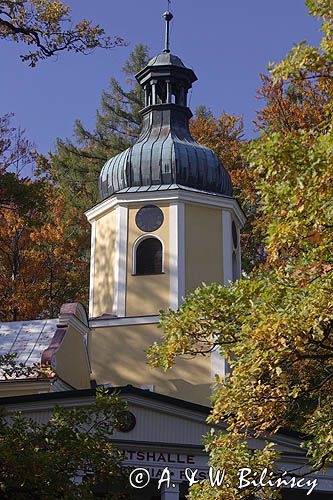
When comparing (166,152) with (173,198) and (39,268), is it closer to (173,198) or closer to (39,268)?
(173,198)

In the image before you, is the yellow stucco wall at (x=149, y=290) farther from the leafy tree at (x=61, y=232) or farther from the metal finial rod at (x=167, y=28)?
the metal finial rod at (x=167, y=28)

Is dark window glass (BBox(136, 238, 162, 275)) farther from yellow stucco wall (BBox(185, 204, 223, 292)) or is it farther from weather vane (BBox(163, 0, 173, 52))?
weather vane (BBox(163, 0, 173, 52))

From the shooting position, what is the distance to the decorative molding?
63.9ft

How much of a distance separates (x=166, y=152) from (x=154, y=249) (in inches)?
120

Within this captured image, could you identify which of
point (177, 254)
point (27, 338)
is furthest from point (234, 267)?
point (27, 338)

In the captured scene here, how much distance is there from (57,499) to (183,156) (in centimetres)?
1440

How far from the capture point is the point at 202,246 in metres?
20.1

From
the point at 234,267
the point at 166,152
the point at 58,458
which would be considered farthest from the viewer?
the point at 166,152

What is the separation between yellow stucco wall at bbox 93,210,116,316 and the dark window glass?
0.70m

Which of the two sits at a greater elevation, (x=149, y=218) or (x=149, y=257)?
(x=149, y=218)

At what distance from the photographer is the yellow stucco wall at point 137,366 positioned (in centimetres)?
1906

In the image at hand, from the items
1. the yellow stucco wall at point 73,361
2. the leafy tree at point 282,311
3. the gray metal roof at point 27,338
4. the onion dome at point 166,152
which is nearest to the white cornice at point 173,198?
the onion dome at point 166,152

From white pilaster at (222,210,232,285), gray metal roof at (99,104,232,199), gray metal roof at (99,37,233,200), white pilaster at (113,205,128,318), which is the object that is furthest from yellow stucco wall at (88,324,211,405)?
gray metal roof at (99,104,232,199)

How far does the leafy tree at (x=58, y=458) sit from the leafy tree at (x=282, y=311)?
1.09 metres
